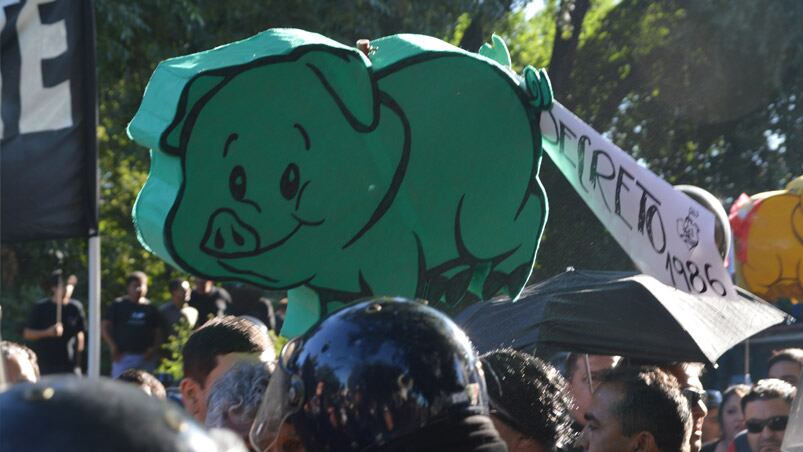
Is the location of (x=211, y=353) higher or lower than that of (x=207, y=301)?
higher

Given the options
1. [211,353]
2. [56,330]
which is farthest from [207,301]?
[211,353]

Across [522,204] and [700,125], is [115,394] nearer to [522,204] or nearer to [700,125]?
[522,204]

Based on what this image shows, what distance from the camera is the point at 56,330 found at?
10703 millimetres

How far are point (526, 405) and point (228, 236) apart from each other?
87cm

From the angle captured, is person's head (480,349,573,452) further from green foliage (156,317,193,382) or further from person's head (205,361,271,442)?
green foliage (156,317,193,382)

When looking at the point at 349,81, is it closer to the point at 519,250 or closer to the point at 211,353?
the point at 519,250

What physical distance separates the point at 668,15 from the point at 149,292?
763 cm

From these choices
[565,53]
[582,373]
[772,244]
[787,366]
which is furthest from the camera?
[565,53]

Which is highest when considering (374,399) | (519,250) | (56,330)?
(374,399)

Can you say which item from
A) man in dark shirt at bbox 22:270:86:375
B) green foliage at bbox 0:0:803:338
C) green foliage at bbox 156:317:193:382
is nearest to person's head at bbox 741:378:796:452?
green foliage at bbox 156:317:193:382

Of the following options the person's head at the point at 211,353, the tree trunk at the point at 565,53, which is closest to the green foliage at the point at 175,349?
the person's head at the point at 211,353

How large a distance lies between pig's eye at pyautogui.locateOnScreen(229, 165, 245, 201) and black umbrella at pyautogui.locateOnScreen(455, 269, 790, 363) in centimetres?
244

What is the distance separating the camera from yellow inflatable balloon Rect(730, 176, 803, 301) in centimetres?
777

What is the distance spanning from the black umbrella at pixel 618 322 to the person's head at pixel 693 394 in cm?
6
